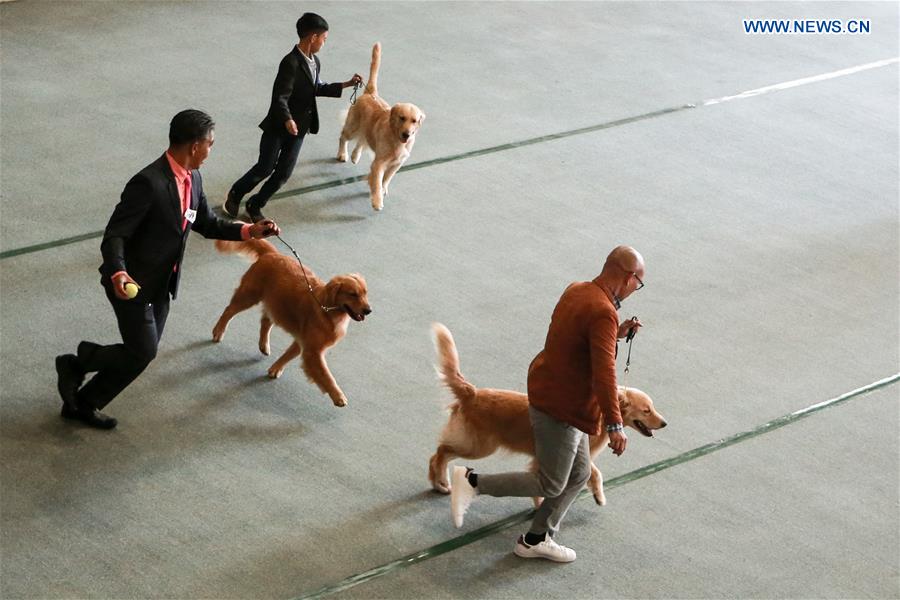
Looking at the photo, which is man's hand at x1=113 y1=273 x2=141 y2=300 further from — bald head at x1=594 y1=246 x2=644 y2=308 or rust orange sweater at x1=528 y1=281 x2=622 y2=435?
bald head at x1=594 y1=246 x2=644 y2=308

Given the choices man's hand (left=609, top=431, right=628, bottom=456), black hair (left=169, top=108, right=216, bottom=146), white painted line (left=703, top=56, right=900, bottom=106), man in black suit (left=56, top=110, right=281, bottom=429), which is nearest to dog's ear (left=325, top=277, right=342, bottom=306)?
man in black suit (left=56, top=110, right=281, bottom=429)

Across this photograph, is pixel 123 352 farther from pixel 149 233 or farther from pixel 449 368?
pixel 449 368

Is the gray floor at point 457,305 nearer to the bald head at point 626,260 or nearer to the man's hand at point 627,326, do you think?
the man's hand at point 627,326

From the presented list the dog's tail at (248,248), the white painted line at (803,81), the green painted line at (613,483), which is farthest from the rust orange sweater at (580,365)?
the white painted line at (803,81)

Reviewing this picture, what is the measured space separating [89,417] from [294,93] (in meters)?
2.70

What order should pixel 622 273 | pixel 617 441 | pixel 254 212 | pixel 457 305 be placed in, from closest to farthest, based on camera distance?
pixel 617 441 → pixel 622 273 → pixel 457 305 → pixel 254 212

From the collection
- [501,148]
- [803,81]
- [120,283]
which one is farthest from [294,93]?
[803,81]

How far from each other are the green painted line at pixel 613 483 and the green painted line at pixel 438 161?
3.21 meters

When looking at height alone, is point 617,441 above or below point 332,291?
below

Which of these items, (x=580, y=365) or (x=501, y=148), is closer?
(x=580, y=365)

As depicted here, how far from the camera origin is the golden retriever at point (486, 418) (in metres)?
4.90

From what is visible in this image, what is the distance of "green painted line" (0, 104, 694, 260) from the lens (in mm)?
6801

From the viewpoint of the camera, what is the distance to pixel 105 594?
4414 mm

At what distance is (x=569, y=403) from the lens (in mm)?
4609
